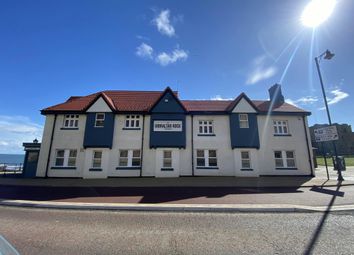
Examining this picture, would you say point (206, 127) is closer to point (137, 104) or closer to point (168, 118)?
point (168, 118)

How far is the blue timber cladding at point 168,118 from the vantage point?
61.7ft

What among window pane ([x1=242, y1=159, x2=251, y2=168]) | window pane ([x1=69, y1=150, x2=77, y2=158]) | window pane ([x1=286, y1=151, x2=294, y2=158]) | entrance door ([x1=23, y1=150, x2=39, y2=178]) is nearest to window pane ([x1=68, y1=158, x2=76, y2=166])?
window pane ([x1=69, y1=150, x2=77, y2=158])

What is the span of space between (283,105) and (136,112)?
16.5 m

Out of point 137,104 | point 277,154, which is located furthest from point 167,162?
point 277,154

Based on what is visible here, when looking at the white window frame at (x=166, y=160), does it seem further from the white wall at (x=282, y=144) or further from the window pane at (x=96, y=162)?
the white wall at (x=282, y=144)

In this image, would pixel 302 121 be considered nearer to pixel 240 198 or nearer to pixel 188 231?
pixel 240 198

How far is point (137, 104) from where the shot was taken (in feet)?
68.0

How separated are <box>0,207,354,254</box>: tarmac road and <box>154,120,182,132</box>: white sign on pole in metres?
12.0

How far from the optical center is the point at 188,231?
563cm

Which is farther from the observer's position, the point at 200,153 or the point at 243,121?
the point at 243,121

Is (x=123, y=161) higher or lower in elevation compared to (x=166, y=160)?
lower

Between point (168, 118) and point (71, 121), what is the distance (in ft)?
32.5

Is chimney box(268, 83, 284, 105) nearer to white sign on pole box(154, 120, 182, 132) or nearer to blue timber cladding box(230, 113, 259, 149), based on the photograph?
blue timber cladding box(230, 113, 259, 149)

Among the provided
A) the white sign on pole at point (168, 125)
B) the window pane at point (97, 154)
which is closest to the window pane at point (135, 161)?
the window pane at point (97, 154)
